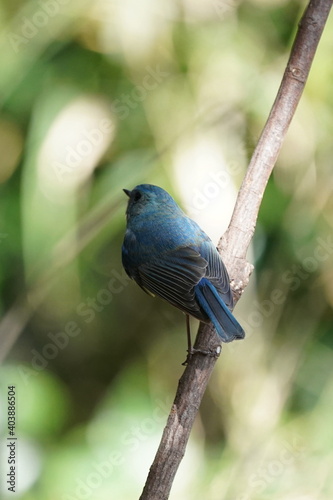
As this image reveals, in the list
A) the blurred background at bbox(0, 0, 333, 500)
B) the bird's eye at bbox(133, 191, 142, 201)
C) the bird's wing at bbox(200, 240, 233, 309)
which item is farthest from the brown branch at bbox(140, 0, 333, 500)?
the blurred background at bbox(0, 0, 333, 500)

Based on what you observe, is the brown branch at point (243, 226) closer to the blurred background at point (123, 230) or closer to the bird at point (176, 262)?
the bird at point (176, 262)

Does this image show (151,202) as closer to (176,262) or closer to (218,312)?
(176,262)

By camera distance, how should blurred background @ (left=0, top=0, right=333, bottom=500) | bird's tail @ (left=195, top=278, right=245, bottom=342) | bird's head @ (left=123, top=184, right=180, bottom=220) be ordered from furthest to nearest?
blurred background @ (left=0, top=0, right=333, bottom=500) < bird's head @ (left=123, top=184, right=180, bottom=220) < bird's tail @ (left=195, top=278, right=245, bottom=342)

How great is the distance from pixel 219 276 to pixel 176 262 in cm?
23

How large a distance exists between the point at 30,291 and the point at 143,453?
2.77 feet

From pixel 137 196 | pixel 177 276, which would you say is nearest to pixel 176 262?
pixel 177 276

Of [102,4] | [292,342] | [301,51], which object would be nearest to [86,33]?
[102,4]

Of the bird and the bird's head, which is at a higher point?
the bird's head

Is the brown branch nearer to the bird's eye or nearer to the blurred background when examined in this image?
the bird's eye

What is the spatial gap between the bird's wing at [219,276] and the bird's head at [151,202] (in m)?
0.35

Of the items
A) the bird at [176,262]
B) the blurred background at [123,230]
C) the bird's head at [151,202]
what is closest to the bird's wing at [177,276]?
the bird at [176,262]

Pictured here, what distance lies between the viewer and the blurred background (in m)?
2.94

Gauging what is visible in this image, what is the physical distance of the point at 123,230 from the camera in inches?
122

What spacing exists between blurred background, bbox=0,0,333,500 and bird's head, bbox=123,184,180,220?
1.18 ft
